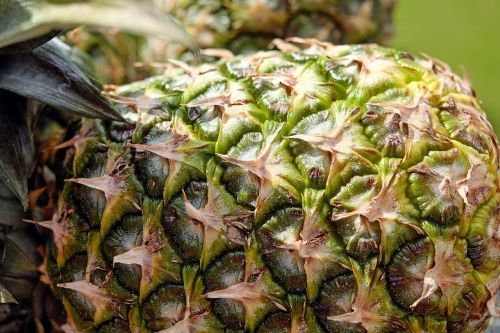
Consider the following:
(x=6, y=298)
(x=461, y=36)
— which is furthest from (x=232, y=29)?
(x=461, y=36)

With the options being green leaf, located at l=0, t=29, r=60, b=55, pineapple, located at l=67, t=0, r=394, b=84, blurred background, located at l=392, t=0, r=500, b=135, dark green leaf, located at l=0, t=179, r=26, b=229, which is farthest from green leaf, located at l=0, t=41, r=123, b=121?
blurred background, located at l=392, t=0, r=500, b=135

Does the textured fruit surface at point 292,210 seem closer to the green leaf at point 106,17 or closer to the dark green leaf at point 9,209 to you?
the dark green leaf at point 9,209

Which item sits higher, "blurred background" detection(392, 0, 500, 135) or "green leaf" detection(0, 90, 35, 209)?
"green leaf" detection(0, 90, 35, 209)

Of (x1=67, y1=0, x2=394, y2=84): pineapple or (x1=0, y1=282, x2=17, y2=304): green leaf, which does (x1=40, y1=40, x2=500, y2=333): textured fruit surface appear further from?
(x1=67, y1=0, x2=394, y2=84): pineapple

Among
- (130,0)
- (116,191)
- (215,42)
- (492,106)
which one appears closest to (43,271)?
(116,191)

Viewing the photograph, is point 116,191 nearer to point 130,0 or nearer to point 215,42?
point 130,0

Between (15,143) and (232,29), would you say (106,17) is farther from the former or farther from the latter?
(232,29)

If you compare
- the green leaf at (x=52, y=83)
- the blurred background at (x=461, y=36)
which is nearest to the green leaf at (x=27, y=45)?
the green leaf at (x=52, y=83)
